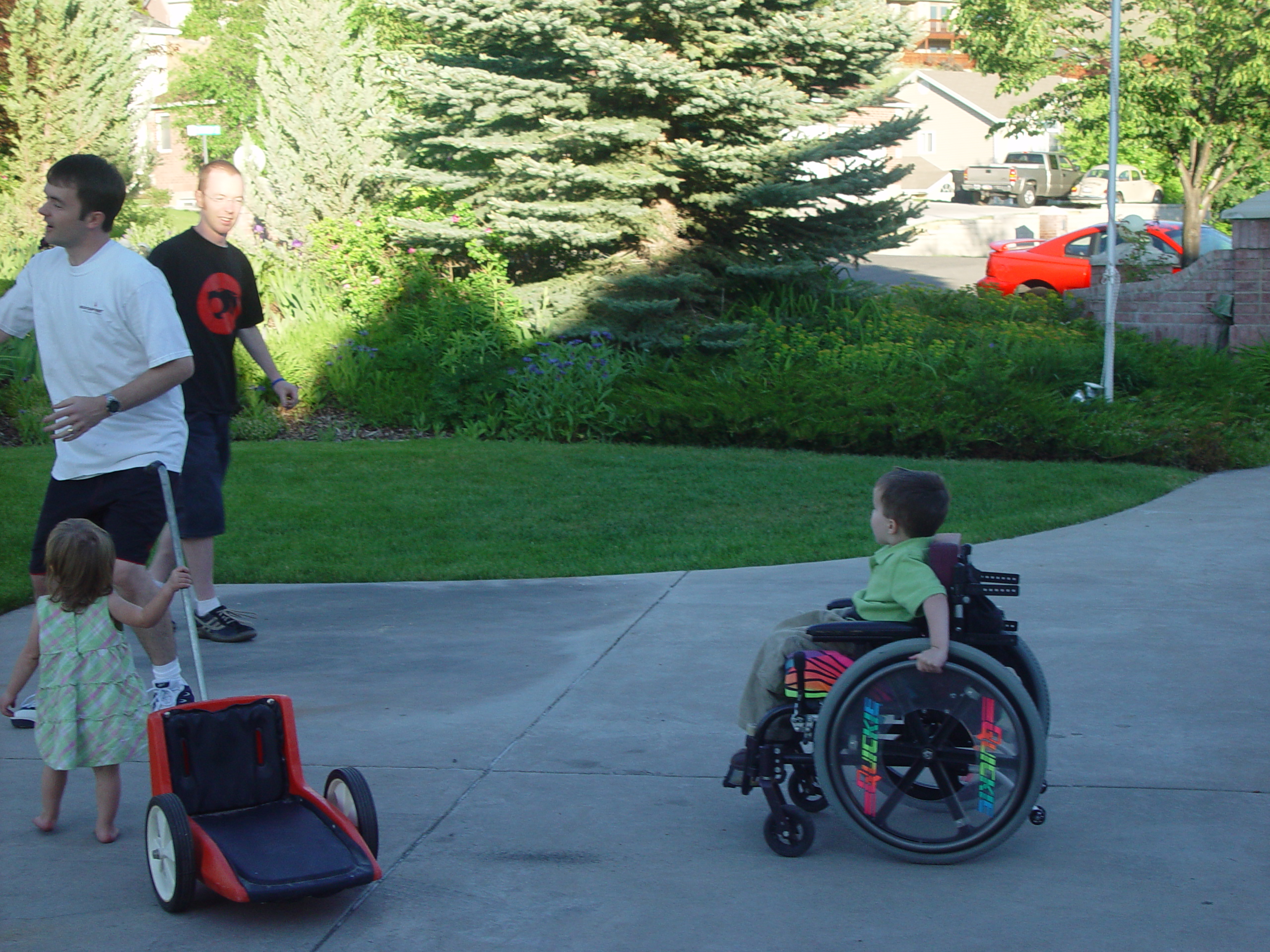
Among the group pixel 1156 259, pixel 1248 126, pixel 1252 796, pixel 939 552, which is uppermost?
pixel 1248 126

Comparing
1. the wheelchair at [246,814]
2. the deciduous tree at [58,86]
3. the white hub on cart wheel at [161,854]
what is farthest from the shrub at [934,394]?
the deciduous tree at [58,86]

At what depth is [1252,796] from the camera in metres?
3.90

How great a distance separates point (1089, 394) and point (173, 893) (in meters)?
9.73

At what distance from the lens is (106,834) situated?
12.0ft

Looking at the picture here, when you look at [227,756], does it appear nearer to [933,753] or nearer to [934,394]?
[933,753]

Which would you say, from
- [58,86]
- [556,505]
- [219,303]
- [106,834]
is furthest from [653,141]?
[58,86]

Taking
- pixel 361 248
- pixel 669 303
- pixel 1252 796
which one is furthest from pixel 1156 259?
pixel 1252 796

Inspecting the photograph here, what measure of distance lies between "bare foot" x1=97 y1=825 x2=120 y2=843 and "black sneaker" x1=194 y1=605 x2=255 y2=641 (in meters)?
2.01

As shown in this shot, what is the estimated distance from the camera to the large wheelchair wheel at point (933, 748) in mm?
3391

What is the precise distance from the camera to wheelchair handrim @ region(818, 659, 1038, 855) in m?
3.41

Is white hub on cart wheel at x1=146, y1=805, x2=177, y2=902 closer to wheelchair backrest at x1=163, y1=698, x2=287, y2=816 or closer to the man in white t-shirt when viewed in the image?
wheelchair backrest at x1=163, y1=698, x2=287, y2=816

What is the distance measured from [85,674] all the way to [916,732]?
94.0 inches

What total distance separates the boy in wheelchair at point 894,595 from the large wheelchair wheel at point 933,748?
11 centimetres

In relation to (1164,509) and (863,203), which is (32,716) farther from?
(863,203)
